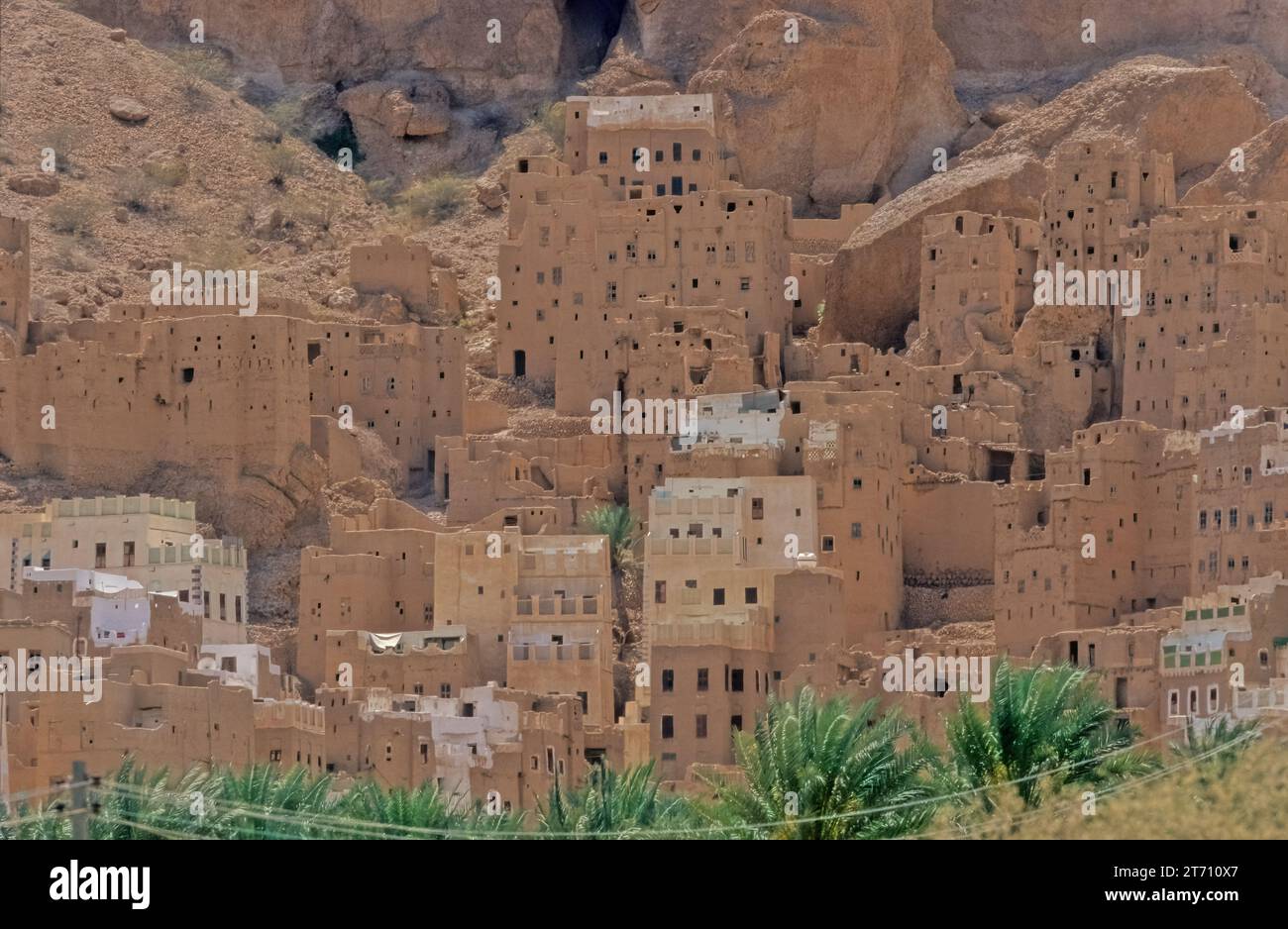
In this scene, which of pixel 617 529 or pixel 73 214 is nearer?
pixel 617 529

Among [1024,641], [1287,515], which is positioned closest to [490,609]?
[1024,641]

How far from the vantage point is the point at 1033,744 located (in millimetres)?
47750

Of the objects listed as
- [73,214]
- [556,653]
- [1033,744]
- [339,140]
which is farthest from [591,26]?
[1033,744]

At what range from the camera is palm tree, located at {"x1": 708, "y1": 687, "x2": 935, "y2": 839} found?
149 feet

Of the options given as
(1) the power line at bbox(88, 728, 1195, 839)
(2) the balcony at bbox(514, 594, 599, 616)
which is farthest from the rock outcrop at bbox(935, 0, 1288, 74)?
(1) the power line at bbox(88, 728, 1195, 839)

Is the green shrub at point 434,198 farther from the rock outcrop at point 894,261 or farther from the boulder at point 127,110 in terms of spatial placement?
the rock outcrop at point 894,261

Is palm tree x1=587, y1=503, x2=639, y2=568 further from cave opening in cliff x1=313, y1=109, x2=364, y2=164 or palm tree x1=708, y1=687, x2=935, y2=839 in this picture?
palm tree x1=708, y1=687, x2=935, y2=839

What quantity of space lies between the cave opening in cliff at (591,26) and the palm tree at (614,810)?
54.0 meters

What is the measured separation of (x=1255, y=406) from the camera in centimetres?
7750

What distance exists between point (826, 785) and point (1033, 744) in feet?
10.3

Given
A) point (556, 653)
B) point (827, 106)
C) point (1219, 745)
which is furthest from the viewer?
point (827, 106)

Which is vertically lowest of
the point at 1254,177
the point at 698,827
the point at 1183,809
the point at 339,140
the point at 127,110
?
the point at 698,827

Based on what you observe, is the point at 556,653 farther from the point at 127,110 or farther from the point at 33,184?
the point at 127,110

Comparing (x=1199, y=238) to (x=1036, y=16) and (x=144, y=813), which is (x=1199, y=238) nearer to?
(x=1036, y=16)
